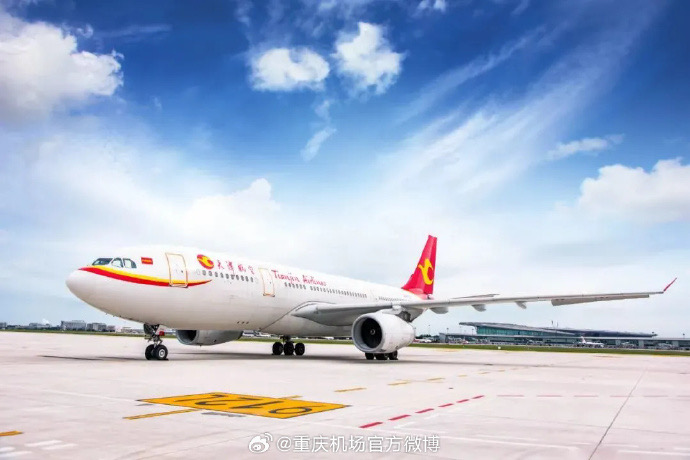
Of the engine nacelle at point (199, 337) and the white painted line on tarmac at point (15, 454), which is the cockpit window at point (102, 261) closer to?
the engine nacelle at point (199, 337)

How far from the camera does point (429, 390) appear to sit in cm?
1115

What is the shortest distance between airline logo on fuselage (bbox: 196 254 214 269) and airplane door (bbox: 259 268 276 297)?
2941 mm

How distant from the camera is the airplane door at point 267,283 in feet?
72.4

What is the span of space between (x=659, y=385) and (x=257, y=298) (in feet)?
45.2

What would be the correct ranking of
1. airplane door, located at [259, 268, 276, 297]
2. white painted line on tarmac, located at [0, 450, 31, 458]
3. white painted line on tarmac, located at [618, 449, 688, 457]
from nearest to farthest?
white painted line on tarmac, located at [0, 450, 31, 458]
white painted line on tarmac, located at [618, 449, 688, 457]
airplane door, located at [259, 268, 276, 297]

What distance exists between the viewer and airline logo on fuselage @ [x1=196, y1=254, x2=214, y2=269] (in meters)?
19.3

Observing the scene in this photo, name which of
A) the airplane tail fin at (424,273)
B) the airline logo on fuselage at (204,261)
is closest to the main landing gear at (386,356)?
the airline logo on fuselage at (204,261)

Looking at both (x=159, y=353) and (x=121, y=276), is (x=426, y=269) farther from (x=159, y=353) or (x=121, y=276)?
(x=121, y=276)

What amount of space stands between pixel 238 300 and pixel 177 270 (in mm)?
3120

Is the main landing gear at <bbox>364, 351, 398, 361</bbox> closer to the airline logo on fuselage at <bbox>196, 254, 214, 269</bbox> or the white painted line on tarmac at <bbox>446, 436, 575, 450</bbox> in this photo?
the airline logo on fuselage at <bbox>196, 254, 214, 269</bbox>

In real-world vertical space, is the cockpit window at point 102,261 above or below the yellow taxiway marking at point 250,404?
above

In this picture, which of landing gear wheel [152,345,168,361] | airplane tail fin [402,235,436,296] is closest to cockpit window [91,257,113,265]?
landing gear wheel [152,345,168,361]

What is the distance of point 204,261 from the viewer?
19406mm

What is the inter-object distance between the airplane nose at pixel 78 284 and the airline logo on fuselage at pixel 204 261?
3.89m
